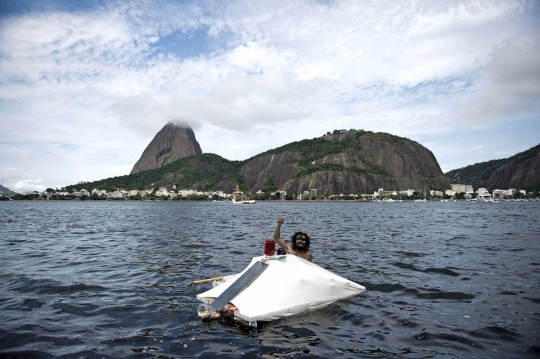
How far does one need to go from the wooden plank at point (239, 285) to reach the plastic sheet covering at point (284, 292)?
4.4 inches

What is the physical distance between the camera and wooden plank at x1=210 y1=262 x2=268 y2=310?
8106mm

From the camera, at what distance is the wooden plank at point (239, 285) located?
811cm

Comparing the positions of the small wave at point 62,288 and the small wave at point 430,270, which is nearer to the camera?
the small wave at point 62,288

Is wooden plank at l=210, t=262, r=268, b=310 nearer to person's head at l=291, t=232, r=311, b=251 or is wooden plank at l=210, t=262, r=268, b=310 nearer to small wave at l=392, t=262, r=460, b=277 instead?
person's head at l=291, t=232, r=311, b=251

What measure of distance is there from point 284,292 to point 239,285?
1.08 m

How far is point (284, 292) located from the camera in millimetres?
8125

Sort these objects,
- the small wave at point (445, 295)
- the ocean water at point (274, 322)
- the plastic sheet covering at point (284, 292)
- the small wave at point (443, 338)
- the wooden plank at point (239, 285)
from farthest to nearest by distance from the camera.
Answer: the small wave at point (445, 295)
the wooden plank at point (239, 285)
the plastic sheet covering at point (284, 292)
the small wave at point (443, 338)
the ocean water at point (274, 322)

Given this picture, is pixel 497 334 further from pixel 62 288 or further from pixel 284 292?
pixel 62 288

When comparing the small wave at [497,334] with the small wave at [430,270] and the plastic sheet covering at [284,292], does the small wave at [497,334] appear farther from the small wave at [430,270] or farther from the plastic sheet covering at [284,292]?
the small wave at [430,270]

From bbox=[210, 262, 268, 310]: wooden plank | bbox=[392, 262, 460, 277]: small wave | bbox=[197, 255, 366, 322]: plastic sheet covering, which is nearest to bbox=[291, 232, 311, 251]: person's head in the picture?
bbox=[197, 255, 366, 322]: plastic sheet covering

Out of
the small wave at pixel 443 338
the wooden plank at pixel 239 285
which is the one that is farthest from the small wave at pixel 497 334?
the wooden plank at pixel 239 285

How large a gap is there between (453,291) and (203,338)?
7.52m

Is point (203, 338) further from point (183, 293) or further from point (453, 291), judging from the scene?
point (453, 291)

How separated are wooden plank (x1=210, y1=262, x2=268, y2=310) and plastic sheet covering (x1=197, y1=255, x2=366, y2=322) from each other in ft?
0.36
